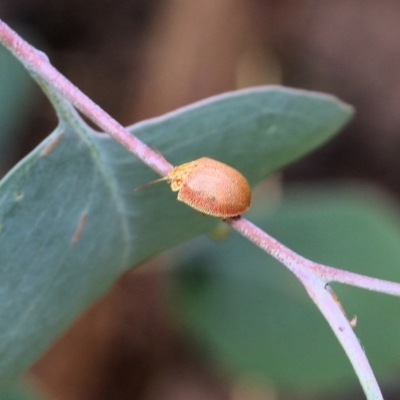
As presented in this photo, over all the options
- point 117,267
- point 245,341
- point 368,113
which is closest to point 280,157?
point 117,267

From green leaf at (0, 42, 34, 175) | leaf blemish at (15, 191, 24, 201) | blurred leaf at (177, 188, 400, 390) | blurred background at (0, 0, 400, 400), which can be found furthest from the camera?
blurred background at (0, 0, 400, 400)

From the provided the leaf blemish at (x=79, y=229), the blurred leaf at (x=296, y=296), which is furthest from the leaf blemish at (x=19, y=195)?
the blurred leaf at (x=296, y=296)

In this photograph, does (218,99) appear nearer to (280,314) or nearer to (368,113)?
(280,314)

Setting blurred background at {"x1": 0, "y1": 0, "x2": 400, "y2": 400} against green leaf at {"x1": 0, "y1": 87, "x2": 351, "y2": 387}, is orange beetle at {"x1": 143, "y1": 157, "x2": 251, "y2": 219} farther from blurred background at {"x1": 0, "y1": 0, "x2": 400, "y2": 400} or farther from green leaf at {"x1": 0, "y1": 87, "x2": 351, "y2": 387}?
blurred background at {"x1": 0, "y1": 0, "x2": 400, "y2": 400}

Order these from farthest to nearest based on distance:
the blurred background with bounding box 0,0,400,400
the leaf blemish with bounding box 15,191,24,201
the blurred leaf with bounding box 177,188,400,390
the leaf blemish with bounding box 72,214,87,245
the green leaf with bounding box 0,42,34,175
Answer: the blurred background with bounding box 0,0,400,400 → the green leaf with bounding box 0,42,34,175 → the blurred leaf with bounding box 177,188,400,390 → the leaf blemish with bounding box 72,214,87,245 → the leaf blemish with bounding box 15,191,24,201

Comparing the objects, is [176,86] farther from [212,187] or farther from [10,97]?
[212,187]

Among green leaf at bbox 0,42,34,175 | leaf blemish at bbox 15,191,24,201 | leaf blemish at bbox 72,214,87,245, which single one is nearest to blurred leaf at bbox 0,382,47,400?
green leaf at bbox 0,42,34,175

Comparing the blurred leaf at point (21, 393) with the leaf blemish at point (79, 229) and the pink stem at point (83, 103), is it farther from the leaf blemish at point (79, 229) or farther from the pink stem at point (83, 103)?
the pink stem at point (83, 103)

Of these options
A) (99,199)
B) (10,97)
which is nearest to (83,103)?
(99,199)
